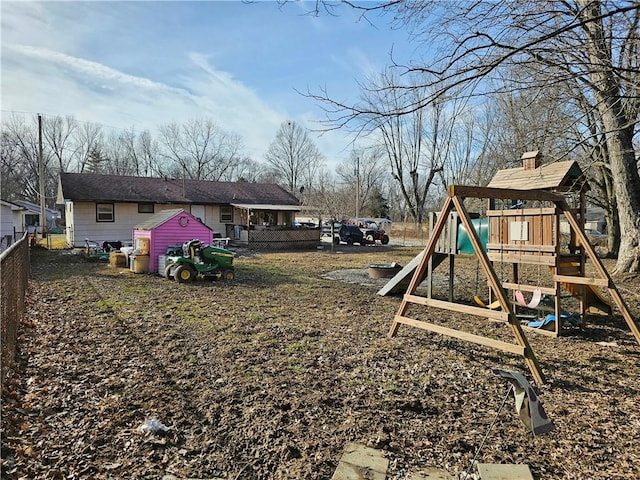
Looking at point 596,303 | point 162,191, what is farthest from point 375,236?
point 596,303

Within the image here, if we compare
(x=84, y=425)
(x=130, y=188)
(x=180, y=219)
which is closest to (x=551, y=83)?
(x=84, y=425)

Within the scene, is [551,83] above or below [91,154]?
below

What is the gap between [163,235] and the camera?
13195 mm

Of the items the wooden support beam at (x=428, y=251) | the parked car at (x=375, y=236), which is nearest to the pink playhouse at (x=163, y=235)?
the wooden support beam at (x=428, y=251)

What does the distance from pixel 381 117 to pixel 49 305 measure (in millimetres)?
7175

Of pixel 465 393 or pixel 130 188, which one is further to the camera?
pixel 130 188

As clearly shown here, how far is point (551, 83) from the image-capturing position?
4840 millimetres

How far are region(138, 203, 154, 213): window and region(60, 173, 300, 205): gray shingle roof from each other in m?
0.41

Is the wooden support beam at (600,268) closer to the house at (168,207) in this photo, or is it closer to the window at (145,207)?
the house at (168,207)

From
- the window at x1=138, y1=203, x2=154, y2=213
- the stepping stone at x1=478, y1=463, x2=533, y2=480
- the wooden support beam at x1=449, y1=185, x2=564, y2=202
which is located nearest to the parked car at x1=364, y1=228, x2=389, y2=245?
the window at x1=138, y1=203, x2=154, y2=213

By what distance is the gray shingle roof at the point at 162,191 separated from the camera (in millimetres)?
23109

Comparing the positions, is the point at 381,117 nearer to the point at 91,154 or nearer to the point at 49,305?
the point at 49,305

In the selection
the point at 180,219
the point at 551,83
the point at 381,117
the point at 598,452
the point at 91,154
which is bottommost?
the point at 598,452

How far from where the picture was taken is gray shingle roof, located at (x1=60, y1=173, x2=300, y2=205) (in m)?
23.1
